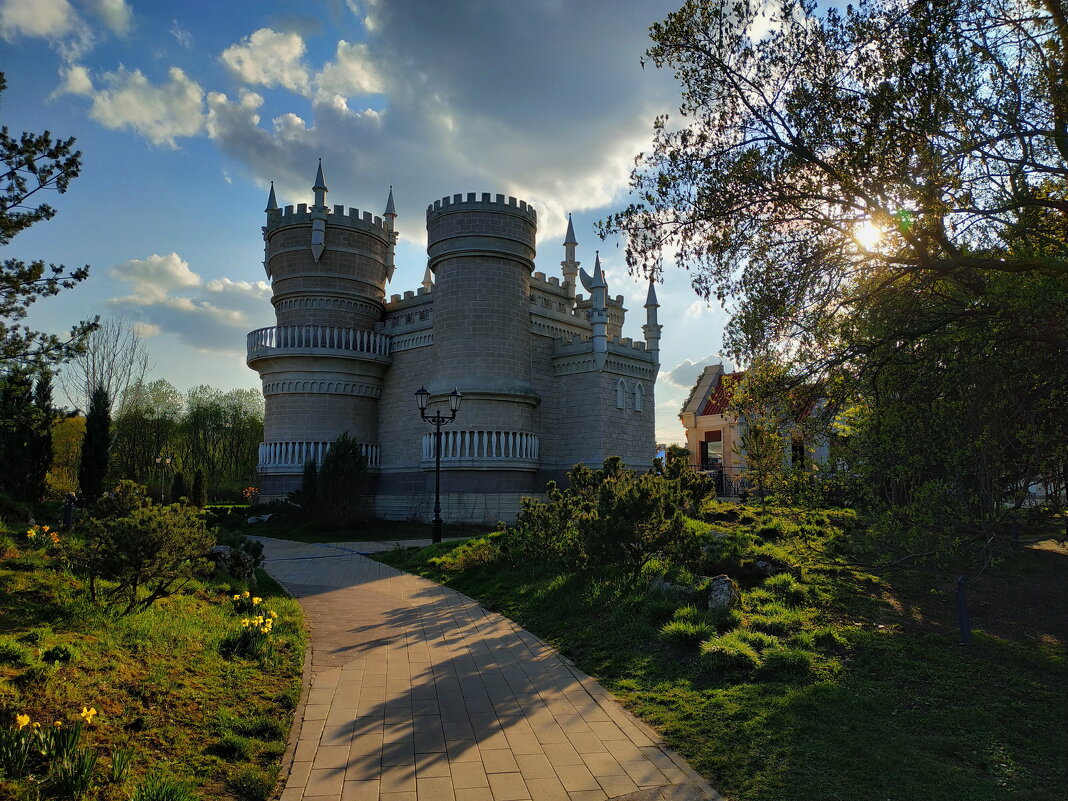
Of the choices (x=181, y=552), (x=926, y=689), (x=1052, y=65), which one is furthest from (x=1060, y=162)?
(x=181, y=552)

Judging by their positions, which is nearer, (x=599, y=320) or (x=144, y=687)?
(x=144, y=687)

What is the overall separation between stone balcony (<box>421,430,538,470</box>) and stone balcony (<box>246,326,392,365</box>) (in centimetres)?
554

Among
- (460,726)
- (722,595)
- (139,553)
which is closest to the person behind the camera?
(460,726)

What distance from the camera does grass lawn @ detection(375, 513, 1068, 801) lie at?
4758 mm

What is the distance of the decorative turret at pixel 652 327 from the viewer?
2742 centimetres

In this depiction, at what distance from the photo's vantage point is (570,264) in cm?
3158

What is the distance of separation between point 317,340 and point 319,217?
4871 mm

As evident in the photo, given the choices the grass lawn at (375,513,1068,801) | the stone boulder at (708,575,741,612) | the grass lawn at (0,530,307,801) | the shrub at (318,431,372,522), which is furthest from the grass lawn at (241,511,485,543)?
the grass lawn at (0,530,307,801)

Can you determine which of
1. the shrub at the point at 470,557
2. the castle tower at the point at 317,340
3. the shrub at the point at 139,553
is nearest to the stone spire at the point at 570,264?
the castle tower at the point at 317,340

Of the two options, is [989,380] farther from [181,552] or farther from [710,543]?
[181,552]

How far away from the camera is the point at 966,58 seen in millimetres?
7301

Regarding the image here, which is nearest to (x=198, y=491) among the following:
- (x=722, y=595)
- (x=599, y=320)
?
(x=599, y=320)

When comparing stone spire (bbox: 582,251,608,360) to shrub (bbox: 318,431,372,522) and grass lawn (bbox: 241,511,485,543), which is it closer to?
grass lawn (bbox: 241,511,485,543)

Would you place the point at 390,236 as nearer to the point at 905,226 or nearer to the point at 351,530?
the point at 351,530
